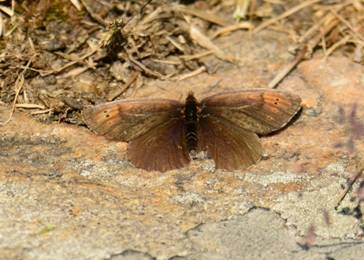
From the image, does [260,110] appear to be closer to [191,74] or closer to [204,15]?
[191,74]

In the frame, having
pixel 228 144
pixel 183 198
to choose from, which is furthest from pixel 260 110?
pixel 183 198

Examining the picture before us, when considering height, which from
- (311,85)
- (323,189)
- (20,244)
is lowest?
(20,244)

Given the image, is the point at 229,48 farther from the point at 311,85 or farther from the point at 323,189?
the point at 323,189

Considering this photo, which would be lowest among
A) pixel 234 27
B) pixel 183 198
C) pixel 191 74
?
→ pixel 183 198

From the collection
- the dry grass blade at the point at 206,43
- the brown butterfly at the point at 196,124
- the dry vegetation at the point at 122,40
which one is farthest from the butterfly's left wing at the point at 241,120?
the dry grass blade at the point at 206,43

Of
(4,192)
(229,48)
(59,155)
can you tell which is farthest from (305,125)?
(4,192)

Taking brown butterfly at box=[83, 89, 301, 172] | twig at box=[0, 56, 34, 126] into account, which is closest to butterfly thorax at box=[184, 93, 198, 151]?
brown butterfly at box=[83, 89, 301, 172]
